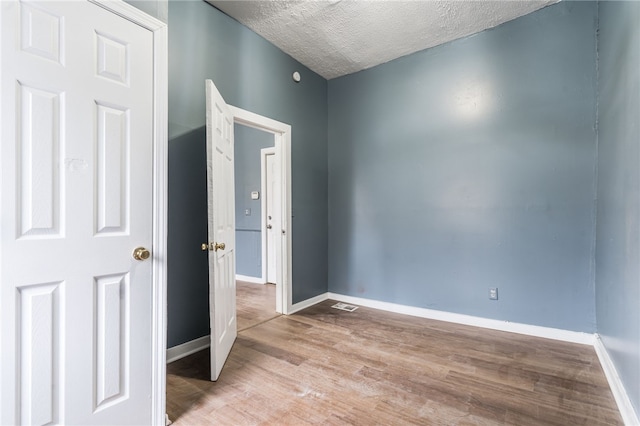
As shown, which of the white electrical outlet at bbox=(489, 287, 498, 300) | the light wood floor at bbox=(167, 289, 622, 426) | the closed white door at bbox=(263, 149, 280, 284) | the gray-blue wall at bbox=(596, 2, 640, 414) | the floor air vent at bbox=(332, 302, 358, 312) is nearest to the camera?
the gray-blue wall at bbox=(596, 2, 640, 414)

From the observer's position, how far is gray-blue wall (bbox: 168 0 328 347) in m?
2.47

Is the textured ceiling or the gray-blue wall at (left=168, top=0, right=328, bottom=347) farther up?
the textured ceiling

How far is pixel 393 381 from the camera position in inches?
84.7

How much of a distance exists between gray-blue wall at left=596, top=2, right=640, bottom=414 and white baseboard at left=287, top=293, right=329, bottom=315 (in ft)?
9.19

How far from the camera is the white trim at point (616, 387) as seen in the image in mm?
1663

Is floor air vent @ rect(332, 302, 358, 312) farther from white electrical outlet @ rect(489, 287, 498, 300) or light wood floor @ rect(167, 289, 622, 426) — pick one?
white electrical outlet @ rect(489, 287, 498, 300)

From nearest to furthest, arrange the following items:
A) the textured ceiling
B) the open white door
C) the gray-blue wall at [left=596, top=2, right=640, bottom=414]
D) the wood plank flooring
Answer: the gray-blue wall at [left=596, top=2, right=640, bottom=414] → the open white door → the textured ceiling → the wood plank flooring

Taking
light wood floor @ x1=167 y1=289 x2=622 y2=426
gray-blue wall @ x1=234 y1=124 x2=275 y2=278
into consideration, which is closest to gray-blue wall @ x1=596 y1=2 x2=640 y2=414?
light wood floor @ x1=167 y1=289 x2=622 y2=426

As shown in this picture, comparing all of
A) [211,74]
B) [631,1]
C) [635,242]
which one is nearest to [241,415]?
[635,242]

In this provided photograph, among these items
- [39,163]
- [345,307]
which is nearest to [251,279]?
[345,307]

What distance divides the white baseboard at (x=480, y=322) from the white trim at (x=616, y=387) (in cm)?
17

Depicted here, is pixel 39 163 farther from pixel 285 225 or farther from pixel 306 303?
pixel 306 303

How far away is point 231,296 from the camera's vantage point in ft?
8.74

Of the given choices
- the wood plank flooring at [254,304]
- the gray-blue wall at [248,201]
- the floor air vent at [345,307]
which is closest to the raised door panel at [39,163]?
the wood plank flooring at [254,304]
